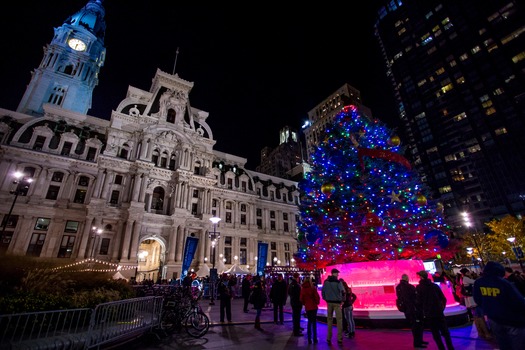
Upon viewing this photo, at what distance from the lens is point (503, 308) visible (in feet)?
11.9

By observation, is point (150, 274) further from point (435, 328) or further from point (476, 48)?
point (476, 48)

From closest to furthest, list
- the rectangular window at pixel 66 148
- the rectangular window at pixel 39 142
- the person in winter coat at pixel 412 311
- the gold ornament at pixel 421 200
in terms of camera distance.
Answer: the person in winter coat at pixel 412 311 < the gold ornament at pixel 421 200 < the rectangular window at pixel 39 142 < the rectangular window at pixel 66 148

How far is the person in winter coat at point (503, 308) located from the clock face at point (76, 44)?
75.2 metres

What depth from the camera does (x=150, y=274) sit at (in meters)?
32.4

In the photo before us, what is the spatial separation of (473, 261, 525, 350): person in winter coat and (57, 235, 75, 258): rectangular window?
113 ft

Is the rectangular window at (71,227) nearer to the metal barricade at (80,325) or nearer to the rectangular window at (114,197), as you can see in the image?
the rectangular window at (114,197)

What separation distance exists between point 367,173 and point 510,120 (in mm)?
69062

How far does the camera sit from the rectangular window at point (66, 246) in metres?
26.3

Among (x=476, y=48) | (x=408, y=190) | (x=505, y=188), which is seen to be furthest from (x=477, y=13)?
(x=408, y=190)

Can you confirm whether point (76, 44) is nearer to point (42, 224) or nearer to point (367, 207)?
point (42, 224)

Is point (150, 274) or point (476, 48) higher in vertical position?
point (476, 48)

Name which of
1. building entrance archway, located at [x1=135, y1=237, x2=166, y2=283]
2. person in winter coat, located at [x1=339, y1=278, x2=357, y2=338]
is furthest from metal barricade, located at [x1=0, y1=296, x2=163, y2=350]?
building entrance archway, located at [x1=135, y1=237, x2=166, y2=283]

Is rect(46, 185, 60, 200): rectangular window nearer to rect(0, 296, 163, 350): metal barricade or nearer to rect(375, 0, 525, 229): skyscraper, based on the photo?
rect(0, 296, 163, 350): metal barricade

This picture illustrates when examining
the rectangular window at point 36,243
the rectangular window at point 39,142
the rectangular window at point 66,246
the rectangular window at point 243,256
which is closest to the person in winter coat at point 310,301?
the rectangular window at point 66,246
